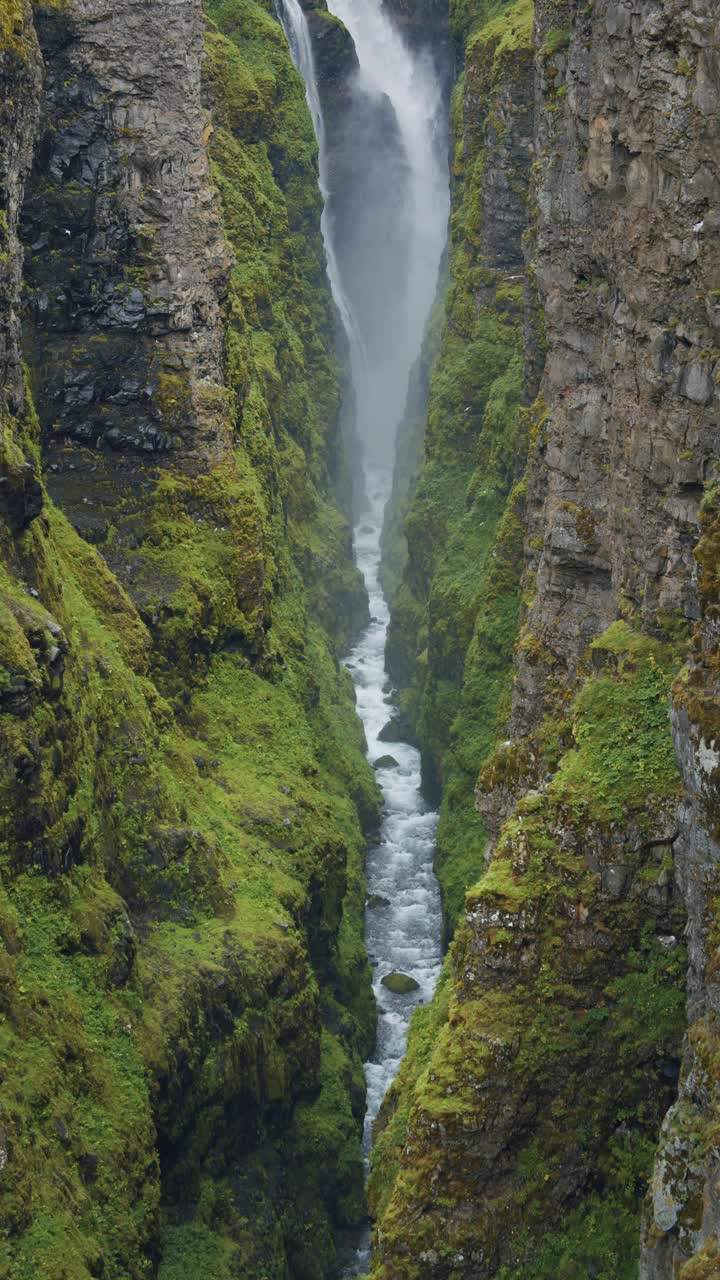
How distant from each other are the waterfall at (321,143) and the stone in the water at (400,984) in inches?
Answer: 2403

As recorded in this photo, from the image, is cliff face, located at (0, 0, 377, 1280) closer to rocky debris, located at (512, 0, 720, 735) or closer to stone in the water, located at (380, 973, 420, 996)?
stone in the water, located at (380, 973, 420, 996)

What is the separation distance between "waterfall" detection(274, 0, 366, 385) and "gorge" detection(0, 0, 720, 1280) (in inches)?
1072

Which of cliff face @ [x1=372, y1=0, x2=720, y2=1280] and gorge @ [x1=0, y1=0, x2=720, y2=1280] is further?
gorge @ [x1=0, y1=0, x2=720, y2=1280]

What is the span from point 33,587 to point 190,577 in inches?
489

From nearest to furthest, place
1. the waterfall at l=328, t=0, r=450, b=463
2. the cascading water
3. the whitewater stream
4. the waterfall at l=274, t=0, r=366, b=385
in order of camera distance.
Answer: the whitewater stream → the waterfall at l=274, t=0, r=366, b=385 → the cascading water → the waterfall at l=328, t=0, r=450, b=463

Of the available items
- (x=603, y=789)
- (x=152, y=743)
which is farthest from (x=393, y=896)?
(x=603, y=789)

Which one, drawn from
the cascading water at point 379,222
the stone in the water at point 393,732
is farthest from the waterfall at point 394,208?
the stone in the water at point 393,732

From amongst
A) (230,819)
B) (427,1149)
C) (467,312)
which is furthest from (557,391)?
(467,312)

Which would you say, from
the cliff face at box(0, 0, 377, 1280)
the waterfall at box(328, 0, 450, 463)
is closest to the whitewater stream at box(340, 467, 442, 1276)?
the cliff face at box(0, 0, 377, 1280)

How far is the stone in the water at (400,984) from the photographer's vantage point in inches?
2116

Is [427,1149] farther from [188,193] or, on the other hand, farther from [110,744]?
[188,193]

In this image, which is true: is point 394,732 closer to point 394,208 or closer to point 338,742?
point 338,742

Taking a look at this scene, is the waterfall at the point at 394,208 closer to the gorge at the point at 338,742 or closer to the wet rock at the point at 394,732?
the gorge at the point at 338,742

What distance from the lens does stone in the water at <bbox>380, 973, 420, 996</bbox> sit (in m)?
53.8
